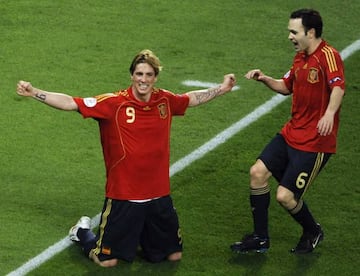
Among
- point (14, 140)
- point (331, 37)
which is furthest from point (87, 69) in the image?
point (331, 37)

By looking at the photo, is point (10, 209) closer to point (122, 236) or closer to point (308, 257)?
point (122, 236)

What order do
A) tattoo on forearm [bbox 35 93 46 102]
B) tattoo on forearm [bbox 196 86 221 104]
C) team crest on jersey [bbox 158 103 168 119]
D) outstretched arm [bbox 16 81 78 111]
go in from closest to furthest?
outstretched arm [bbox 16 81 78 111], tattoo on forearm [bbox 35 93 46 102], team crest on jersey [bbox 158 103 168 119], tattoo on forearm [bbox 196 86 221 104]

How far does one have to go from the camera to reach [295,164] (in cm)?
1021

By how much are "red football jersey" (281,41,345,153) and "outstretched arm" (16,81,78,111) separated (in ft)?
5.66

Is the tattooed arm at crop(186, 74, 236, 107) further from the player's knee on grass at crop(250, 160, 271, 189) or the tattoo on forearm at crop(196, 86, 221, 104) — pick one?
the player's knee on grass at crop(250, 160, 271, 189)

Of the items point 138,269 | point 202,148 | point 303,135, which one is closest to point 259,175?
point 303,135

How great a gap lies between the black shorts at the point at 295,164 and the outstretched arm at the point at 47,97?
162 cm

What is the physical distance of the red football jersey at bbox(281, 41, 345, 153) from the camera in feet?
32.8

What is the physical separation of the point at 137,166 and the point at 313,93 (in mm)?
1452

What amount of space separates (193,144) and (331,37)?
3498 millimetres

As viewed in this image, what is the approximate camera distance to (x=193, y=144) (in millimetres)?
12562

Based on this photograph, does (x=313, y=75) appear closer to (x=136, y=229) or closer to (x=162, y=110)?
(x=162, y=110)

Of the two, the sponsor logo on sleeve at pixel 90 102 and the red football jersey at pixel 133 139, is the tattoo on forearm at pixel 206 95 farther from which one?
the sponsor logo on sleeve at pixel 90 102

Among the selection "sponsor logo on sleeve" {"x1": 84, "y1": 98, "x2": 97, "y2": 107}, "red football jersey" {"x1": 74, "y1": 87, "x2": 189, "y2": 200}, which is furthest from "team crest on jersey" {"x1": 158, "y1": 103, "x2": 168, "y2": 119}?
"sponsor logo on sleeve" {"x1": 84, "y1": 98, "x2": 97, "y2": 107}
